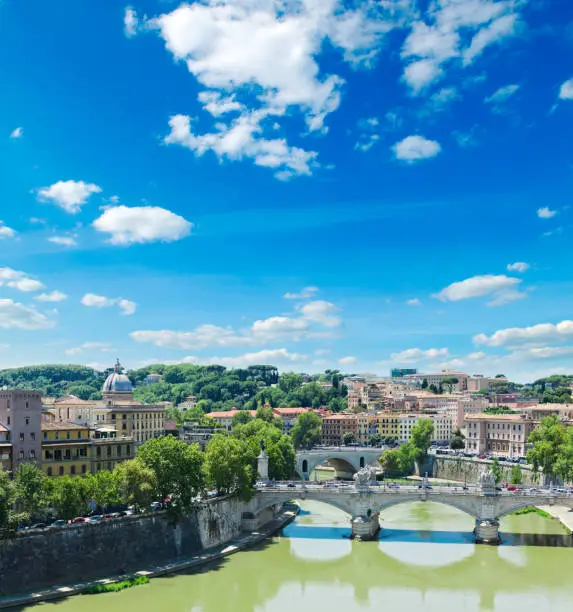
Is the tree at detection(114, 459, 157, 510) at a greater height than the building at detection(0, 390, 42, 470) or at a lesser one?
lesser

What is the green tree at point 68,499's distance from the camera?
40812 millimetres

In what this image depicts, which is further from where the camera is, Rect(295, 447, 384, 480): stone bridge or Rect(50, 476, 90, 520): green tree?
Rect(295, 447, 384, 480): stone bridge

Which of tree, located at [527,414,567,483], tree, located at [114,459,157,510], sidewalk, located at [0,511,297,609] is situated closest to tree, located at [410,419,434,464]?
tree, located at [527,414,567,483]

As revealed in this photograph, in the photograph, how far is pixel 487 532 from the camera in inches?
1919

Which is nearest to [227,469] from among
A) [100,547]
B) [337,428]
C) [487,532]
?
[100,547]

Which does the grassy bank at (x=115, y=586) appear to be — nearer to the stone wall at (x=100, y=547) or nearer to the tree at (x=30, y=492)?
the stone wall at (x=100, y=547)

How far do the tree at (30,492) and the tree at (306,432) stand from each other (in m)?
67.0

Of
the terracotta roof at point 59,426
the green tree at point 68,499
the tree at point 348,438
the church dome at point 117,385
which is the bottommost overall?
the tree at point 348,438

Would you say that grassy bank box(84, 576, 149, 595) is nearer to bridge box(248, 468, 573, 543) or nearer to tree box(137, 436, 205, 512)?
tree box(137, 436, 205, 512)

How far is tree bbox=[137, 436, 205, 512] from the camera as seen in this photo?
43469 mm

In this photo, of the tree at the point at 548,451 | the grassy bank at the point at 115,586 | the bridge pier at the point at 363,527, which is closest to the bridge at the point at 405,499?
the bridge pier at the point at 363,527

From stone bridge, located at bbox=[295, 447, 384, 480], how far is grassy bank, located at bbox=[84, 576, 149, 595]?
47.2 m

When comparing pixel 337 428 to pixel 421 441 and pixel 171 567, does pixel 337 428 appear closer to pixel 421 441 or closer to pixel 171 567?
pixel 421 441

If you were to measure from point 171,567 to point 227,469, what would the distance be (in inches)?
406
